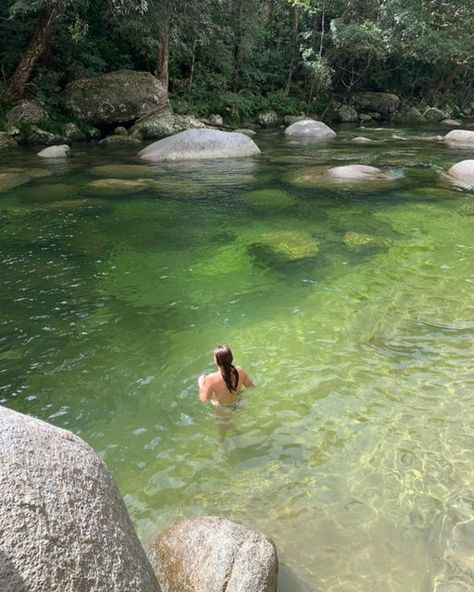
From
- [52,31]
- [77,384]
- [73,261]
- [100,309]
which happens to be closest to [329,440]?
[77,384]

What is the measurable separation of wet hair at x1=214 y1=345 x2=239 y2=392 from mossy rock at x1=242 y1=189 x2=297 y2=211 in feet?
24.5

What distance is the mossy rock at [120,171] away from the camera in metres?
14.9

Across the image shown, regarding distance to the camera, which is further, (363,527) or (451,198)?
(451,198)

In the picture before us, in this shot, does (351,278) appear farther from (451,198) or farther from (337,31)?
(337,31)

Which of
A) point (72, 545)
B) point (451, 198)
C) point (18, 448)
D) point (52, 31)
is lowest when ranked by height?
point (451, 198)

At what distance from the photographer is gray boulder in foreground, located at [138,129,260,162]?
57.2 feet

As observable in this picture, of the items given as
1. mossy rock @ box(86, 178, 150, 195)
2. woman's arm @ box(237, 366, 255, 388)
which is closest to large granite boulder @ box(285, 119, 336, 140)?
mossy rock @ box(86, 178, 150, 195)

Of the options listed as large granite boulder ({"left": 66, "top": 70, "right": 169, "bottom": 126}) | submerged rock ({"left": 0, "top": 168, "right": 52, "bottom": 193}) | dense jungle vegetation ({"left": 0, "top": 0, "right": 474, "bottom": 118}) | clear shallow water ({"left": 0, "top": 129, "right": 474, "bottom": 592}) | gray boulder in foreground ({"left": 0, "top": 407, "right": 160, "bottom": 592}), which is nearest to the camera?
gray boulder in foreground ({"left": 0, "top": 407, "right": 160, "bottom": 592})

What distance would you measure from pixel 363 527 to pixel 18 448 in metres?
2.48

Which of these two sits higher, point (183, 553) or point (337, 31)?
point (337, 31)

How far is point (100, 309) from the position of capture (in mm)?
6965

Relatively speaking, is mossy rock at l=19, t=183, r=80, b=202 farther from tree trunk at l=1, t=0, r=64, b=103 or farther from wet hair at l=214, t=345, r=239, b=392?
wet hair at l=214, t=345, r=239, b=392

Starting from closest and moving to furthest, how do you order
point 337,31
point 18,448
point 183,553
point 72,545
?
point 72,545 → point 18,448 → point 183,553 → point 337,31

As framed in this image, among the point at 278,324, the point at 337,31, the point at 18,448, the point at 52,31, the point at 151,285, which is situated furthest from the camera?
the point at 337,31
